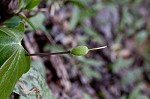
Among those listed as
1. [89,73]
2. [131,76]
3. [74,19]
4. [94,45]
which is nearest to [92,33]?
[94,45]

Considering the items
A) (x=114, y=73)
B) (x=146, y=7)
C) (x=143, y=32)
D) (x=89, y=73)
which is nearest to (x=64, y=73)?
(x=89, y=73)

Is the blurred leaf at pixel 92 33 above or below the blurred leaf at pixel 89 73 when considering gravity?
above

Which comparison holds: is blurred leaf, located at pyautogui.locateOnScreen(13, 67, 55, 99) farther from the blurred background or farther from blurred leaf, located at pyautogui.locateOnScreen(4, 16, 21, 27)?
the blurred background

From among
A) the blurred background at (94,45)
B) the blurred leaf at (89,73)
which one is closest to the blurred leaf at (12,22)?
the blurred background at (94,45)

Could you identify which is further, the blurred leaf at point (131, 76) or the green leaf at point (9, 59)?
the blurred leaf at point (131, 76)

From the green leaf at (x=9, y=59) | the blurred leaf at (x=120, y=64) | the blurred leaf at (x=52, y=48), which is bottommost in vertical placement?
the blurred leaf at (x=120, y=64)

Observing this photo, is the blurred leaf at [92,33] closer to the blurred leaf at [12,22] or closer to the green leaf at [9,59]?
the blurred leaf at [12,22]
